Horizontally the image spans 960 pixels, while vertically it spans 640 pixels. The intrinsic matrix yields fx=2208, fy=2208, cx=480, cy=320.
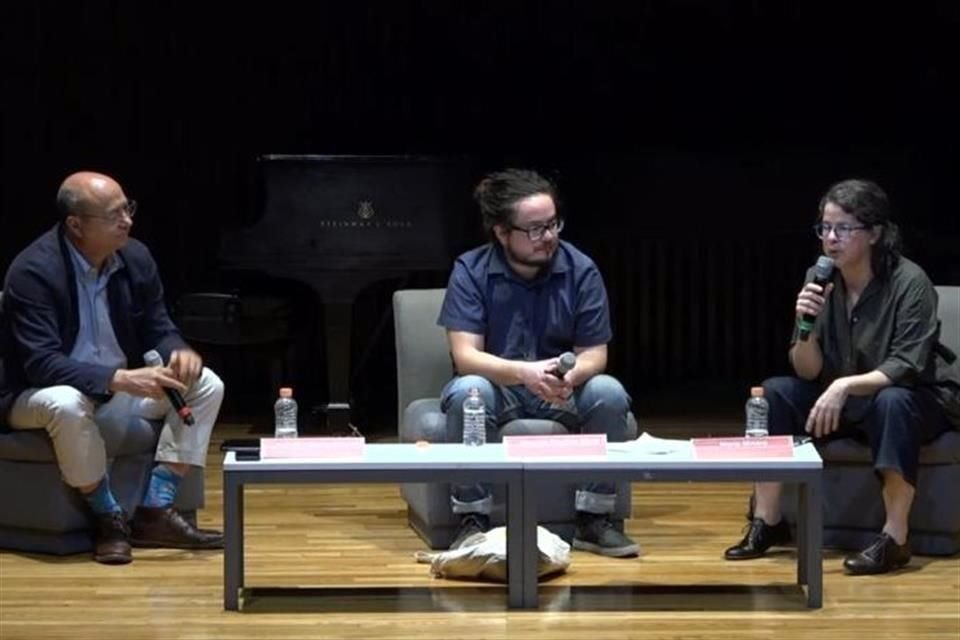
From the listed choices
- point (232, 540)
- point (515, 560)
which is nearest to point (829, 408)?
point (515, 560)

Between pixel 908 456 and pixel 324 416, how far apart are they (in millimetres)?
2797

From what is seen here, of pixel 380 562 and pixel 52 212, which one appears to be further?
pixel 52 212

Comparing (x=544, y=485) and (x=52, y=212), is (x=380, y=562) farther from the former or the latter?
(x=52, y=212)

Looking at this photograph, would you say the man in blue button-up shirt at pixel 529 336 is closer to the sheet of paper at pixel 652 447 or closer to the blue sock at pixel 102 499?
the sheet of paper at pixel 652 447

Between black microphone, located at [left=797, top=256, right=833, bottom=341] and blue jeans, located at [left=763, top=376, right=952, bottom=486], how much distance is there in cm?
19

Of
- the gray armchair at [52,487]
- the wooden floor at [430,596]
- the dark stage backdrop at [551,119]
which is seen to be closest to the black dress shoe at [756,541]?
the wooden floor at [430,596]

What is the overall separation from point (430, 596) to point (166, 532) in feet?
2.96

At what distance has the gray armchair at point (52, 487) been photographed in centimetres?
600

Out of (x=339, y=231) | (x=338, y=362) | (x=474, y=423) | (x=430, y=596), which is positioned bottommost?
(x=430, y=596)

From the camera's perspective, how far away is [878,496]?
597cm

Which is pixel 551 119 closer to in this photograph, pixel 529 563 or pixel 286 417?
pixel 286 417

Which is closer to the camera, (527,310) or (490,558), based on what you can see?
(490,558)

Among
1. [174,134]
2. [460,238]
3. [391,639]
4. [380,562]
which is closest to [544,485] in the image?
[380,562]

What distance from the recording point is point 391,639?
5.20m
